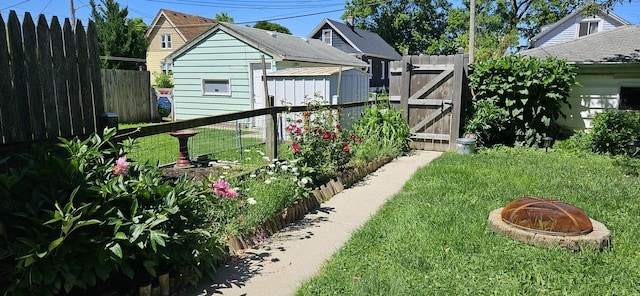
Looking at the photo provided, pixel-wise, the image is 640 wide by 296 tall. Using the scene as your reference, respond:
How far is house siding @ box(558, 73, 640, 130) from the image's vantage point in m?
8.64

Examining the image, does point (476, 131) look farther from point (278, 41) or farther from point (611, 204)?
point (278, 41)

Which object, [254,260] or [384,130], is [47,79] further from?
[384,130]

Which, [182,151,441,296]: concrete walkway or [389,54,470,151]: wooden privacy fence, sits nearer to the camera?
[182,151,441,296]: concrete walkway

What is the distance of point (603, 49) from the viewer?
372 inches

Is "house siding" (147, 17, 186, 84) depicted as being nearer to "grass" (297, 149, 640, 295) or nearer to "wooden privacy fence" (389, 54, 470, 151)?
"wooden privacy fence" (389, 54, 470, 151)

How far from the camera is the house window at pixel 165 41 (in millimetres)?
32531

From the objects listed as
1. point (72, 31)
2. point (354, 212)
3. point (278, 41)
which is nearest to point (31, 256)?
point (72, 31)

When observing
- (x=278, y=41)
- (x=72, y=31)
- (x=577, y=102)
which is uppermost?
(x=278, y=41)

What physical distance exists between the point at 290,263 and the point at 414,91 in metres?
6.38

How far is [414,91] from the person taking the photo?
8930 millimetres

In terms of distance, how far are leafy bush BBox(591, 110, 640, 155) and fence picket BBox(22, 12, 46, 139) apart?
8797mm

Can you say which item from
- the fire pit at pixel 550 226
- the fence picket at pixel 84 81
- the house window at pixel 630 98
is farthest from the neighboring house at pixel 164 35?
the fire pit at pixel 550 226

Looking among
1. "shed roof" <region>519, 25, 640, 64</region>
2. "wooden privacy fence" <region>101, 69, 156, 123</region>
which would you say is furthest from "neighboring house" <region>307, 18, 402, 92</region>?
"shed roof" <region>519, 25, 640, 64</region>

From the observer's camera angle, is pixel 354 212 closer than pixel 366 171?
Yes
